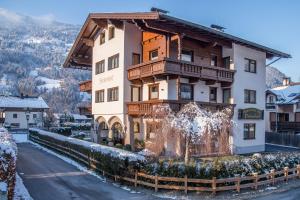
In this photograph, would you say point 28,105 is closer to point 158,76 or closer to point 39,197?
point 158,76

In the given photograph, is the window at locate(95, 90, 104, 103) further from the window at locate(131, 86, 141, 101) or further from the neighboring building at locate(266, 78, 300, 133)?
the neighboring building at locate(266, 78, 300, 133)

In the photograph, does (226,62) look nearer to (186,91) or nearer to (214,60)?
(214,60)

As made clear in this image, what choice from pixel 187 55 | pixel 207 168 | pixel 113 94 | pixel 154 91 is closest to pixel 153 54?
pixel 187 55

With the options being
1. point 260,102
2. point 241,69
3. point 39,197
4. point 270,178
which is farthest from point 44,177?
point 260,102

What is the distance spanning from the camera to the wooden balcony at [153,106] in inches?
948

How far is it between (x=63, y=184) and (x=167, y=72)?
35.6 feet

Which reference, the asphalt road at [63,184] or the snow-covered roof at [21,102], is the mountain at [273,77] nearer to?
the snow-covered roof at [21,102]

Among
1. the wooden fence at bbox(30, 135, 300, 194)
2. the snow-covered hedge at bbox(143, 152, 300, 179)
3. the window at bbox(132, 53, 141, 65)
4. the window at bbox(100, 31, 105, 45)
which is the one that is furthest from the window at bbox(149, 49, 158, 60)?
the snow-covered hedge at bbox(143, 152, 300, 179)

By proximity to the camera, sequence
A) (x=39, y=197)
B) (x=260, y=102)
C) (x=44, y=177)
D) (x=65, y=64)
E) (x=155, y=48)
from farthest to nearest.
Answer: (x=65, y=64)
(x=260, y=102)
(x=155, y=48)
(x=44, y=177)
(x=39, y=197)

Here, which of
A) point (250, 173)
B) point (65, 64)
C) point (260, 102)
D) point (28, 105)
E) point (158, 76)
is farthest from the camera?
point (28, 105)

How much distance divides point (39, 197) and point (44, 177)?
4.46 meters

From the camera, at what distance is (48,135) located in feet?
115

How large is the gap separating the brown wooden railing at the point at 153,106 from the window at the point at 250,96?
3.08 meters

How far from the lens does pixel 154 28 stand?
25.5 meters
